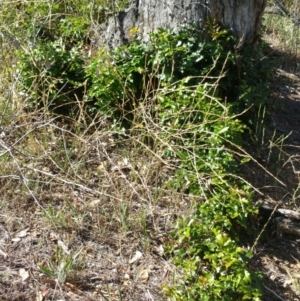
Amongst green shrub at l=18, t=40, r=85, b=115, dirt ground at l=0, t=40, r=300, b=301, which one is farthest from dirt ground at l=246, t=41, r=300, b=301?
green shrub at l=18, t=40, r=85, b=115

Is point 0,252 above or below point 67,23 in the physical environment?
below

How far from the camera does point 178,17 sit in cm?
566

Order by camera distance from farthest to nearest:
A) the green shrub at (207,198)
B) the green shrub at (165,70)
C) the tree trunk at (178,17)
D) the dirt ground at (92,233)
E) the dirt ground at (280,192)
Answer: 1. the tree trunk at (178,17)
2. the green shrub at (165,70)
3. the dirt ground at (280,192)
4. the dirt ground at (92,233)
5. the green shrub at (207,198)

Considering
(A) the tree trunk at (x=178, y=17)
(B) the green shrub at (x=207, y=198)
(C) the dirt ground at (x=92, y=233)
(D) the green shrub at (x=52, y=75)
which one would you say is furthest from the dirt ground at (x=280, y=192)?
(D) the green shrub at (x=52, y=75)

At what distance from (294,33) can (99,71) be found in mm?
3624

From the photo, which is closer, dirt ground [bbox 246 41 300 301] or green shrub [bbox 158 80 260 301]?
green shrub [bbox 158 80 260 301]

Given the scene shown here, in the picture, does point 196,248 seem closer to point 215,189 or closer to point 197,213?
point 197,213

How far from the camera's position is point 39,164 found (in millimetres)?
5055

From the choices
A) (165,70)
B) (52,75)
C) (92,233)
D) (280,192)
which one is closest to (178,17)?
(165,70)

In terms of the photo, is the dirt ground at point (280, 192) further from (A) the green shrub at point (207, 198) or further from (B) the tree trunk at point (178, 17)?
(B) the tree trunk at point (178, 17)

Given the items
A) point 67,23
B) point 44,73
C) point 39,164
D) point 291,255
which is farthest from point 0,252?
point 67,23

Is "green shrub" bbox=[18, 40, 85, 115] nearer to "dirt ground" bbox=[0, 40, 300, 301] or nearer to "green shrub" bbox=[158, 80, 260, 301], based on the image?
"dirt ground" bbox=[0, 40, 300, 301]

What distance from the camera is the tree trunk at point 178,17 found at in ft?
18.5

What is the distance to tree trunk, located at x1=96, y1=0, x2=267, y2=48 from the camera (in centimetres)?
564
